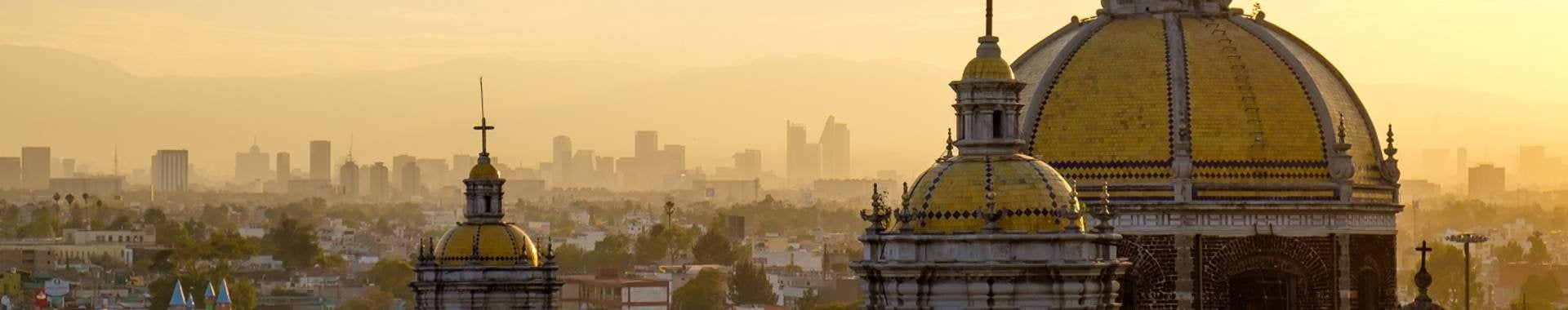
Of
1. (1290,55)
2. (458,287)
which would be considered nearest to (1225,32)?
(1290,55)

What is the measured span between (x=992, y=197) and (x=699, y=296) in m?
149

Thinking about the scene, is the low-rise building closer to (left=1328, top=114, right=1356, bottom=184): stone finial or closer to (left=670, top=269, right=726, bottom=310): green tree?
(left=670, top=269, right=726, bottom=310): green tree

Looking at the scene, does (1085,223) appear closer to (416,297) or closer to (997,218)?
(997,218)

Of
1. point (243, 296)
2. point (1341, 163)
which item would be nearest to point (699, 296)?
point (243, 296)

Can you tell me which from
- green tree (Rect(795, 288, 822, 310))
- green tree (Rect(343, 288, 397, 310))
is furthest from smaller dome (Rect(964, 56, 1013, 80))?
green tree (Rect(343, 288, 397, 310))

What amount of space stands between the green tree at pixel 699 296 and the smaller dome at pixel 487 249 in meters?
116

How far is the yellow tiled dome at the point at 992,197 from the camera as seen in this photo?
4375cm

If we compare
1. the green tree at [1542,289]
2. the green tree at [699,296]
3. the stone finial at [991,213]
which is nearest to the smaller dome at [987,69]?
the stone finial at [991,213]

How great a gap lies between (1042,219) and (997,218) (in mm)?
491

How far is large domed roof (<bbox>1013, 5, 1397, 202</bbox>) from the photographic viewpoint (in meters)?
60.3

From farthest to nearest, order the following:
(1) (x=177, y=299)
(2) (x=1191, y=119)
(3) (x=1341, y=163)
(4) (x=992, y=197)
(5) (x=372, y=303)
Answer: (5) (x=372, y=303), (1) (x=177, y=299), (3) (x=1341, y=163), (2) (x=1191, y=119), (4) (x=992, y=197)

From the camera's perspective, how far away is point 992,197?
43.8 meters

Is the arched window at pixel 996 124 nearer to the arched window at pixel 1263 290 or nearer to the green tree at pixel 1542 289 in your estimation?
the arched window at pixel 1263 290

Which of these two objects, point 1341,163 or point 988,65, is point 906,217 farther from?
point 1341,163
